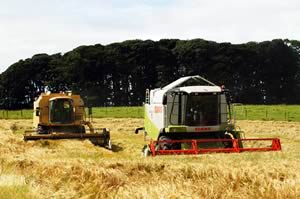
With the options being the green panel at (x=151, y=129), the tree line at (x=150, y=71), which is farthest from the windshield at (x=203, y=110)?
the tree line at (x=150, y=71)

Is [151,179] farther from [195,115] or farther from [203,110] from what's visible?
[203,110]

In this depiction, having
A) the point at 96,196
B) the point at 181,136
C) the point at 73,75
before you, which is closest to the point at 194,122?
the point at 181,136

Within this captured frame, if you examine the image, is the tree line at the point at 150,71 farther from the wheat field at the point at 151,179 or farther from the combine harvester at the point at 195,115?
the wheat field at the point at 151,179

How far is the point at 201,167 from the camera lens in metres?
11.5

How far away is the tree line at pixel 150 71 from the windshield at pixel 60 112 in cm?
5047

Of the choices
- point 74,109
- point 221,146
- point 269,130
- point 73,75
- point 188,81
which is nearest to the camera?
point 221,146

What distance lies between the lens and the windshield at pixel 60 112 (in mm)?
30234

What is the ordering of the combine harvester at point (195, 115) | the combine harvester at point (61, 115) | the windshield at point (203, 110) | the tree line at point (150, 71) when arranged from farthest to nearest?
the tree line at point (150, 71), the combine harvester at point (61, 115), the windshield at point (203, 110), the combine harvester at point (195, 115)

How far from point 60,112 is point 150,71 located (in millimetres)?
56858

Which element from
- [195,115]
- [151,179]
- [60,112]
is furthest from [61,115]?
[151,179]

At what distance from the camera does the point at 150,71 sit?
86.8 metres

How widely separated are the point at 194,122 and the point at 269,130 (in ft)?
51.2

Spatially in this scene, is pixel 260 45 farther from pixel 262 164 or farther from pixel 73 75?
pixel 262 164

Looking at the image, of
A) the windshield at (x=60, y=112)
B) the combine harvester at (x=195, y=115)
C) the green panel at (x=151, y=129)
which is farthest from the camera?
the windshield at (x=60, y=112)
